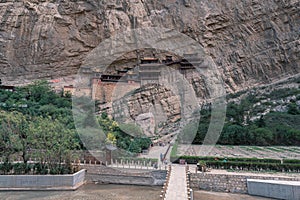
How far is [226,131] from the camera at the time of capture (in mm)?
17188

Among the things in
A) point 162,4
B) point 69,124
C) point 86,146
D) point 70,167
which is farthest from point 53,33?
point 70,167

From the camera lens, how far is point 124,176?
1142cm

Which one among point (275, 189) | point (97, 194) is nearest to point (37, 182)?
point (97, 194)

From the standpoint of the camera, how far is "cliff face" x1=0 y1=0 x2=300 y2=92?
24938 mm

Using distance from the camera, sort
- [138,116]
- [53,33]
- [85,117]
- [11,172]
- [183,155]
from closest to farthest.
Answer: [11,172], [183,155], [85,117], [138,116], [53,33]

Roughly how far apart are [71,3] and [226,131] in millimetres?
18067

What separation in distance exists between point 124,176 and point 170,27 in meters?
17.1

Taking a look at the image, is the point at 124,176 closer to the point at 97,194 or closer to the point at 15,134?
the point at 97,194

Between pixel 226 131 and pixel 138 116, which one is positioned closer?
pixel 226 131

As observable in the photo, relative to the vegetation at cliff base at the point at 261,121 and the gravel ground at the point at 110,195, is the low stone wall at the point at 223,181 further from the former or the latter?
the vegetation at cliff base at the point at 261,121

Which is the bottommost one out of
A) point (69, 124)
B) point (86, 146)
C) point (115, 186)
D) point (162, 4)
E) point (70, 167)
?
point (115, 186)

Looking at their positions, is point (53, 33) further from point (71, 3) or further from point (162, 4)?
point (162, 4)

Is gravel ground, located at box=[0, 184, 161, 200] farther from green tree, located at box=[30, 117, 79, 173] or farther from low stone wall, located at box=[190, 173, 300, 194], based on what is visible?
low stone wall, located at box=[190, 173, 300, 194]

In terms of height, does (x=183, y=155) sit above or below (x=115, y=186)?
above
